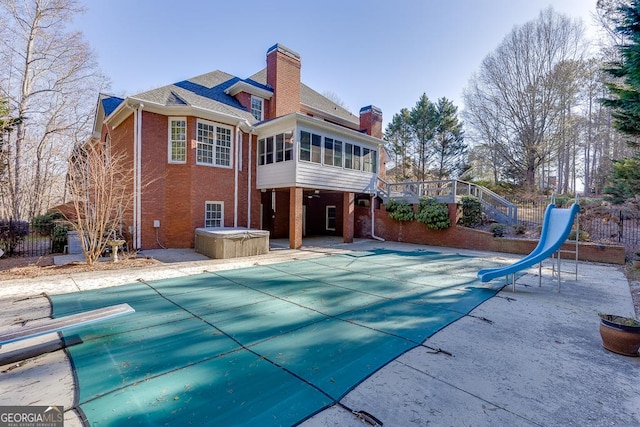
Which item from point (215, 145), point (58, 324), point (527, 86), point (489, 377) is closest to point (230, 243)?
point (215, 145)

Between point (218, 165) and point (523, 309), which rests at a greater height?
point (218, 165)

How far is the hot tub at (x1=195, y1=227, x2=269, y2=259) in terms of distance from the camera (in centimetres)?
1002

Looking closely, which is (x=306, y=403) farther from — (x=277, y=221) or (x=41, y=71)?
(x=41, y=71)

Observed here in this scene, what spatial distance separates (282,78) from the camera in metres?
16.4

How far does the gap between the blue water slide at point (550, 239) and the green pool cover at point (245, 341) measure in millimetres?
486

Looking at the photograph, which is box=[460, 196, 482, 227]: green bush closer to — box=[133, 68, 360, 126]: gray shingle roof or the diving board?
box=[133, 68, 360, 126]: gray shingle roof

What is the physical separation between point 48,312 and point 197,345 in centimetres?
321

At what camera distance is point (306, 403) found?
254cm

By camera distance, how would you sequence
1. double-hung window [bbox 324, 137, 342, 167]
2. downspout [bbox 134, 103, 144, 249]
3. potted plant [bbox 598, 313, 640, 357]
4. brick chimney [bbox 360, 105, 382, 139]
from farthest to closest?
brick chimney [bbox 360, 105, 382, 139] → double-hung window [bbox 324, 137, 342, 167] → downspout [bbox 134, 103, 144, 249] → potted plant [bbox 598, 313, 640, 357]

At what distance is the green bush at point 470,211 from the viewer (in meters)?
13.8

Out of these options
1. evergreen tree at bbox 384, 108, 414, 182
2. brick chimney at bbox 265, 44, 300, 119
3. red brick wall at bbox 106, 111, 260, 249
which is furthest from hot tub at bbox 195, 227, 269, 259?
evergreen tree at bbox 384, 108, 414, 182

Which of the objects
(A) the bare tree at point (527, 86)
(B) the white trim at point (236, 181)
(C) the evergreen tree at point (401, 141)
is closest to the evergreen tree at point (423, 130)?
(C) the evergreen tree at point (401, 141)

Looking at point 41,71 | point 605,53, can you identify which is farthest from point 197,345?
point 41,71

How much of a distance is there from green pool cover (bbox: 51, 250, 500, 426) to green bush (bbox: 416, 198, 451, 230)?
682 centimetres
